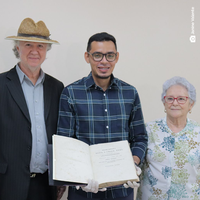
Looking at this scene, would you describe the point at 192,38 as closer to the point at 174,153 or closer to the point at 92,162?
the point at 174,153

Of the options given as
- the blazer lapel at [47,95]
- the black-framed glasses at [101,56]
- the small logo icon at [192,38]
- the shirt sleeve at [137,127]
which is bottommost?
the shirt sleeve at [137,127]

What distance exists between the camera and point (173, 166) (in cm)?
181

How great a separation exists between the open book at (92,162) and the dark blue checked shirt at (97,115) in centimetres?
14

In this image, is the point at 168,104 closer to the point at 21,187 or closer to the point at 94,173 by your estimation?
the point at 94,173

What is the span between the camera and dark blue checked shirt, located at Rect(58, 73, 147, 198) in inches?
69.8

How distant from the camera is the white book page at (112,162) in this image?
1542 millimetres

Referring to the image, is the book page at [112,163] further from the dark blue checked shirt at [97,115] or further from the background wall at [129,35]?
the background wall at [129,35]

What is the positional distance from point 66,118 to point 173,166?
741mm

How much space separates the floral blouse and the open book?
1.05 ft

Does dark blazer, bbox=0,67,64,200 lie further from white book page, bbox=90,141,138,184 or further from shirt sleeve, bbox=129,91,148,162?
shirt sleeve, bbox=129,91,148,162

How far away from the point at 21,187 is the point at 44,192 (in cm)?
20

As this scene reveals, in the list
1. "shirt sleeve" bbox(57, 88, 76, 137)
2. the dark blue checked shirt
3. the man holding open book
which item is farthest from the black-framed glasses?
"shirt sleeve" bbox(57, 88, 76, 137)

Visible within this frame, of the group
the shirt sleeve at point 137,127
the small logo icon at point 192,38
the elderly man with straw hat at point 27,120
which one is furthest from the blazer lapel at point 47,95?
the small logo icon at point 192,38

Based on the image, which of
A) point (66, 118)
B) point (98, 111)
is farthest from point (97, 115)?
point (66, 118)
